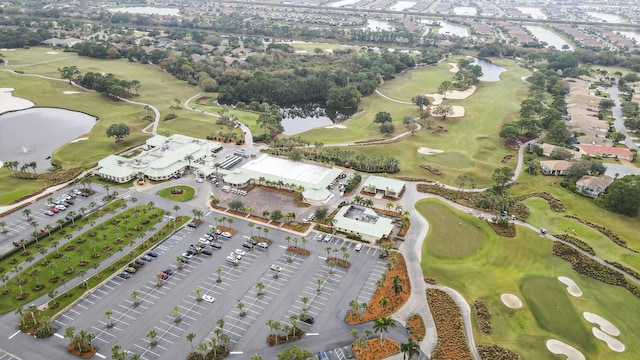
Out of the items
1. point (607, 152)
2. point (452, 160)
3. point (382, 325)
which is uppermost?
point (382, 325)

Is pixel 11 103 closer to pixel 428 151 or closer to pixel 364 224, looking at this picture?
pixel 364 224

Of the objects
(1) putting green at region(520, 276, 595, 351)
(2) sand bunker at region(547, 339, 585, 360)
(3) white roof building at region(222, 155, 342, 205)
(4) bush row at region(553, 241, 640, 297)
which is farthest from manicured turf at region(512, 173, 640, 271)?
(3) white roof building at region(222, 155, 342, 205)

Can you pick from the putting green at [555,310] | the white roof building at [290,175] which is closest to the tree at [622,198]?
the putting green at [555,310]

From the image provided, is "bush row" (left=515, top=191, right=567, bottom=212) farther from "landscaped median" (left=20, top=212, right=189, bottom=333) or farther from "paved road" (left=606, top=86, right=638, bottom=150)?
"landscaped median" (left=20, top=212, right=189, bottom=333)

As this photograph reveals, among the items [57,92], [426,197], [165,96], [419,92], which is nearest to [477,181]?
[426,197]

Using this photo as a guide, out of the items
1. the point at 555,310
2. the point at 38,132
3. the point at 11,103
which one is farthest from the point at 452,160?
the point at 11,103
